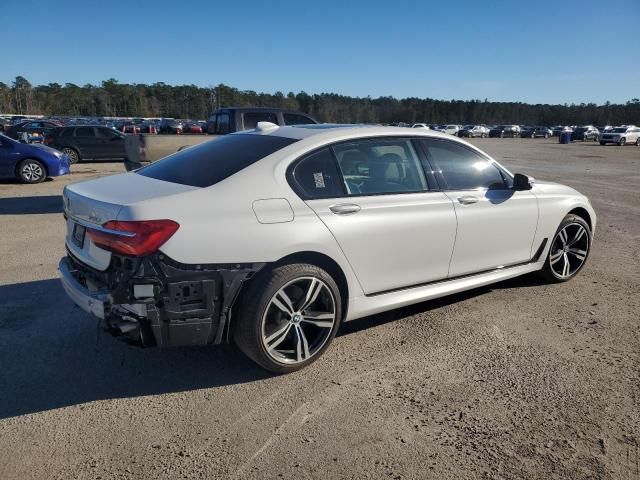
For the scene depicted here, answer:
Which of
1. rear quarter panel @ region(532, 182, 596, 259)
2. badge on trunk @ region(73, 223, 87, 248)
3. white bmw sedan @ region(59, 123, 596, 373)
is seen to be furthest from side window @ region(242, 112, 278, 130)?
badge on trunk @ region(73, 223, 87, 248)

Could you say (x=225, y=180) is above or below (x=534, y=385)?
above

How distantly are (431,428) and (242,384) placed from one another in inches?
47.7

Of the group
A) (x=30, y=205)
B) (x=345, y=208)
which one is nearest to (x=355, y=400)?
(x=345, y=208)

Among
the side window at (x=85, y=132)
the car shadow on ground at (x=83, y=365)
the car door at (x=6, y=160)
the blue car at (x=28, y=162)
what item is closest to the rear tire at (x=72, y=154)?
the side window at (x=85, y=132)

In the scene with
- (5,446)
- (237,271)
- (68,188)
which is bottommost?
(5,446)

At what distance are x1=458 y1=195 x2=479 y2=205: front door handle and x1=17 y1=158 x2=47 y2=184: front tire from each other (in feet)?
37.7

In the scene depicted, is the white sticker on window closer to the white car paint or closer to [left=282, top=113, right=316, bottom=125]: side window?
the white car paint

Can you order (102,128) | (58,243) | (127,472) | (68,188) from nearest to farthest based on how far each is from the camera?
(127,472) → (68,188) → (58,243) → (102,128)

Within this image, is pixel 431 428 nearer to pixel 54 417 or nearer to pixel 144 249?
pixel 144 249

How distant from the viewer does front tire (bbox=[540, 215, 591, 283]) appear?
16.8ft

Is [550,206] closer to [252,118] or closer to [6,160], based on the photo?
[252,118]

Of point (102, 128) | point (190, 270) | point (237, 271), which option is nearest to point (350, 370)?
point (237, 271)

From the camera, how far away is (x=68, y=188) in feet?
11.8

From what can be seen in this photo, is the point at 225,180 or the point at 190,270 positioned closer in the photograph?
the point at 190,270
